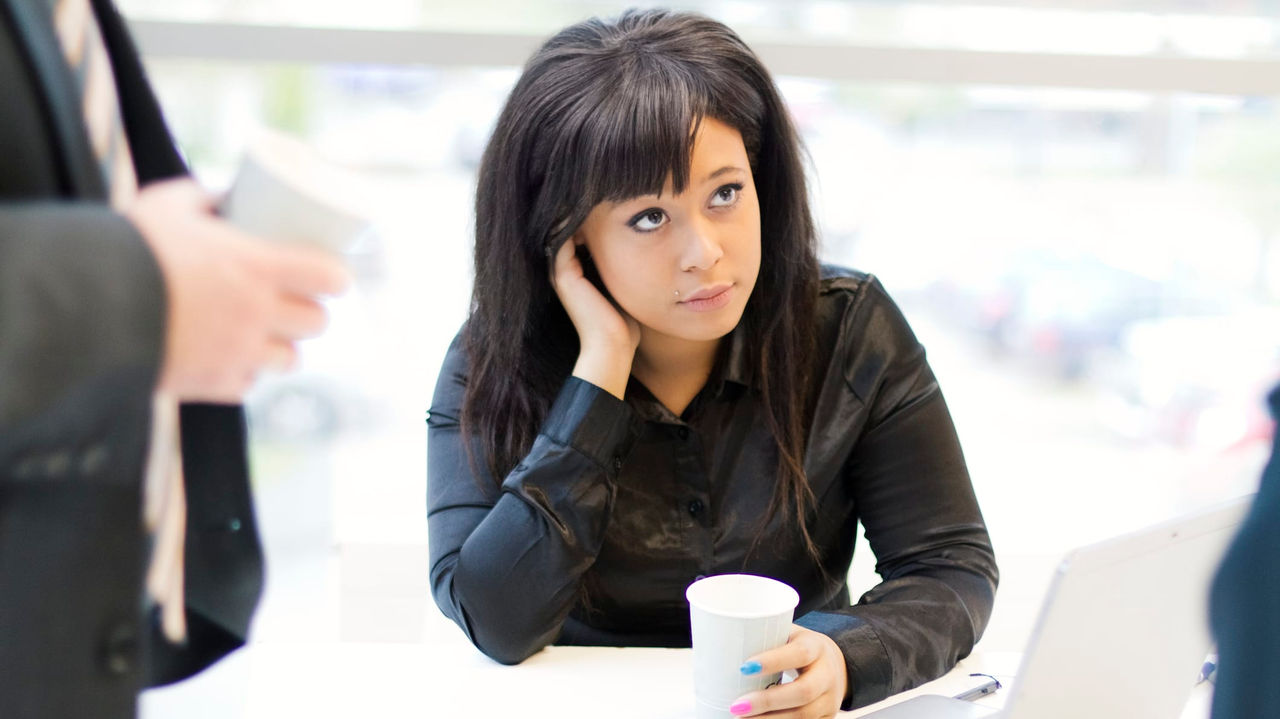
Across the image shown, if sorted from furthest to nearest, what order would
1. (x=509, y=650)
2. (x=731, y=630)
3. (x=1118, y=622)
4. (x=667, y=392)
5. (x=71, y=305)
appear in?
(x=667, y=392)
(x=509, y=650)
(x=731, y=630)
(x=1118, y=622)
(x=71, y=305)

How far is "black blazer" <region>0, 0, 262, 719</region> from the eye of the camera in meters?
0.58

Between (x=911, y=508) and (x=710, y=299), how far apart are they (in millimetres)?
383

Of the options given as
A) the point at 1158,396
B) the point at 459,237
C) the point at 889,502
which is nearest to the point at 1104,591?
the point at 889,502

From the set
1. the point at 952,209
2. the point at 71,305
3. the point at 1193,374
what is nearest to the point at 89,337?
the point at 71,305

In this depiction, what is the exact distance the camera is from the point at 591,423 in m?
1.42

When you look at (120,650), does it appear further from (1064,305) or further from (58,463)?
(1064,305)

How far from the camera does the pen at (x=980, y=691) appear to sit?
3.98 feet

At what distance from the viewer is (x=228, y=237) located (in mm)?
652

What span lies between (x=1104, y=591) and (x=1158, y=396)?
212 cm

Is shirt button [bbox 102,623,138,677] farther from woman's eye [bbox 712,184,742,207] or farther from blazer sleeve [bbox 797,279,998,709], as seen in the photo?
woman's eye [bbox 712,184,742,207]

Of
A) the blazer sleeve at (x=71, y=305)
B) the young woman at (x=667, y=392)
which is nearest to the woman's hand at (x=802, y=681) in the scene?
the young woman at (x=667, y=392)

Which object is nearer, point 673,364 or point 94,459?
point 94,459

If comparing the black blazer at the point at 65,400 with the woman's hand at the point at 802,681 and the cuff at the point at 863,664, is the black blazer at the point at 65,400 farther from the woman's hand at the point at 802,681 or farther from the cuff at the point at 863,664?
the cuff at the point at 863,664

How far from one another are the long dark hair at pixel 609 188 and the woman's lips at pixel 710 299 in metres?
0.14
